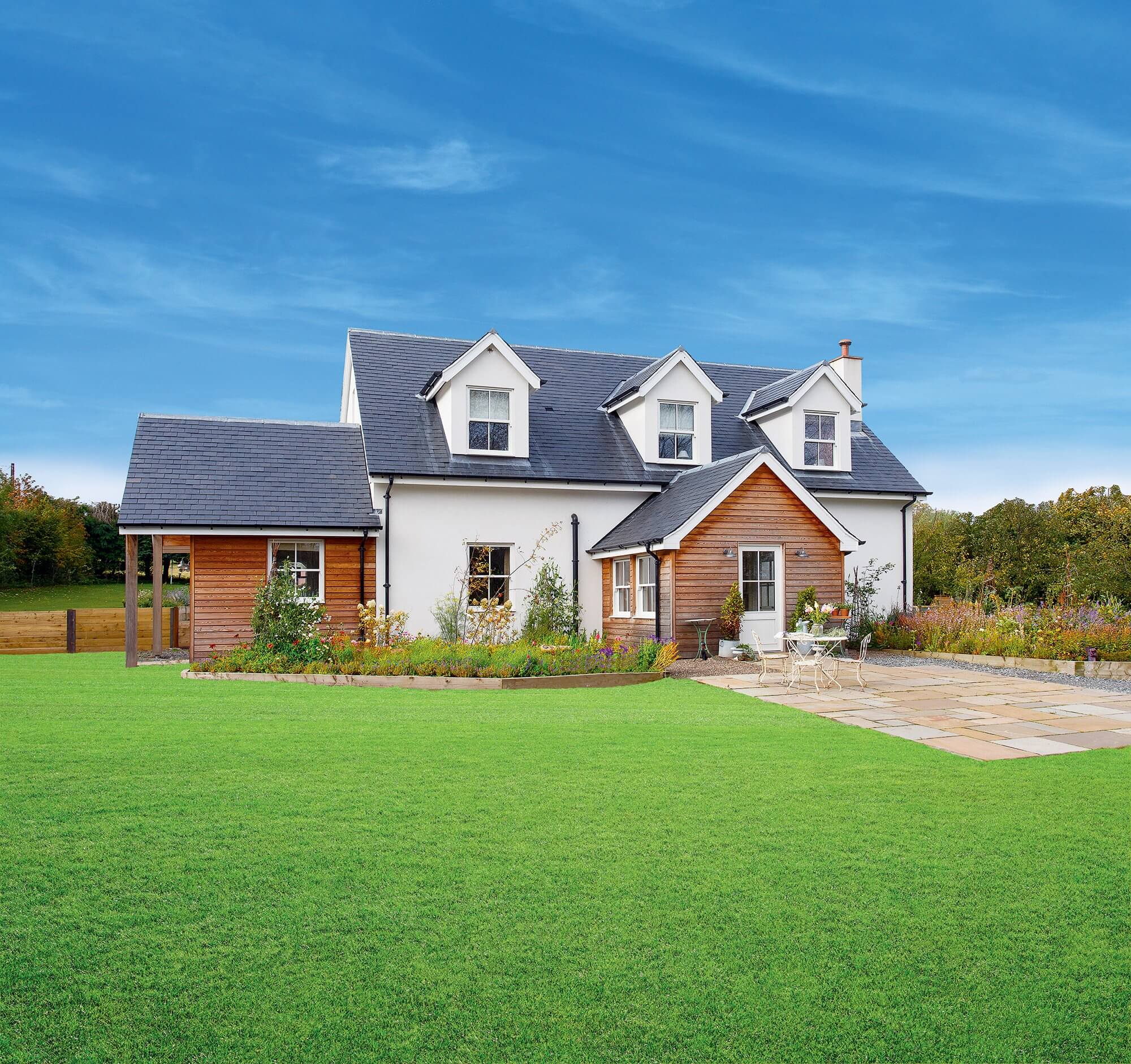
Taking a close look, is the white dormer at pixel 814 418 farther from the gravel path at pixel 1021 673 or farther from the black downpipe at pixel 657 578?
the black downpipe at pixel 657 578

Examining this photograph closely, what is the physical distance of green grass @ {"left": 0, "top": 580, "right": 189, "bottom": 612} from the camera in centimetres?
3472

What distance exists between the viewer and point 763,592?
1842 cm

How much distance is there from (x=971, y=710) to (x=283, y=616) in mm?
11214

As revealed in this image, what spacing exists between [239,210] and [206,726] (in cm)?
1501

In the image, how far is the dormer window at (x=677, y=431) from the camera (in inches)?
859

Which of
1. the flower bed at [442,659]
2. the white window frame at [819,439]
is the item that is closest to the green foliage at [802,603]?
the flower bed at [442,659]

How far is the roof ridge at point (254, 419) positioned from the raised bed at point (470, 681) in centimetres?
893

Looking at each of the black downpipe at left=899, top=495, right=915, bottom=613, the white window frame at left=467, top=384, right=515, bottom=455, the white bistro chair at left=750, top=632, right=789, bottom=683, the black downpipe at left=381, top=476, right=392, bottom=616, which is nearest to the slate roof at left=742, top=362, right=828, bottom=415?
the black downpipe at left=899, top=495, right=915, bottom=613

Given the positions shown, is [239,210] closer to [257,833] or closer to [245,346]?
[245,346]

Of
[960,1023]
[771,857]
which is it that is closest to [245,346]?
[771,857]

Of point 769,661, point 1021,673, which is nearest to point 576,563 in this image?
point 769,661

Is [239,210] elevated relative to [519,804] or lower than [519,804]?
elevated

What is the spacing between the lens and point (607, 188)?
20062 millimetres

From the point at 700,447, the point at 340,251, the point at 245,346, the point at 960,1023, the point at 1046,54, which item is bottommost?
the point at 960,1023
